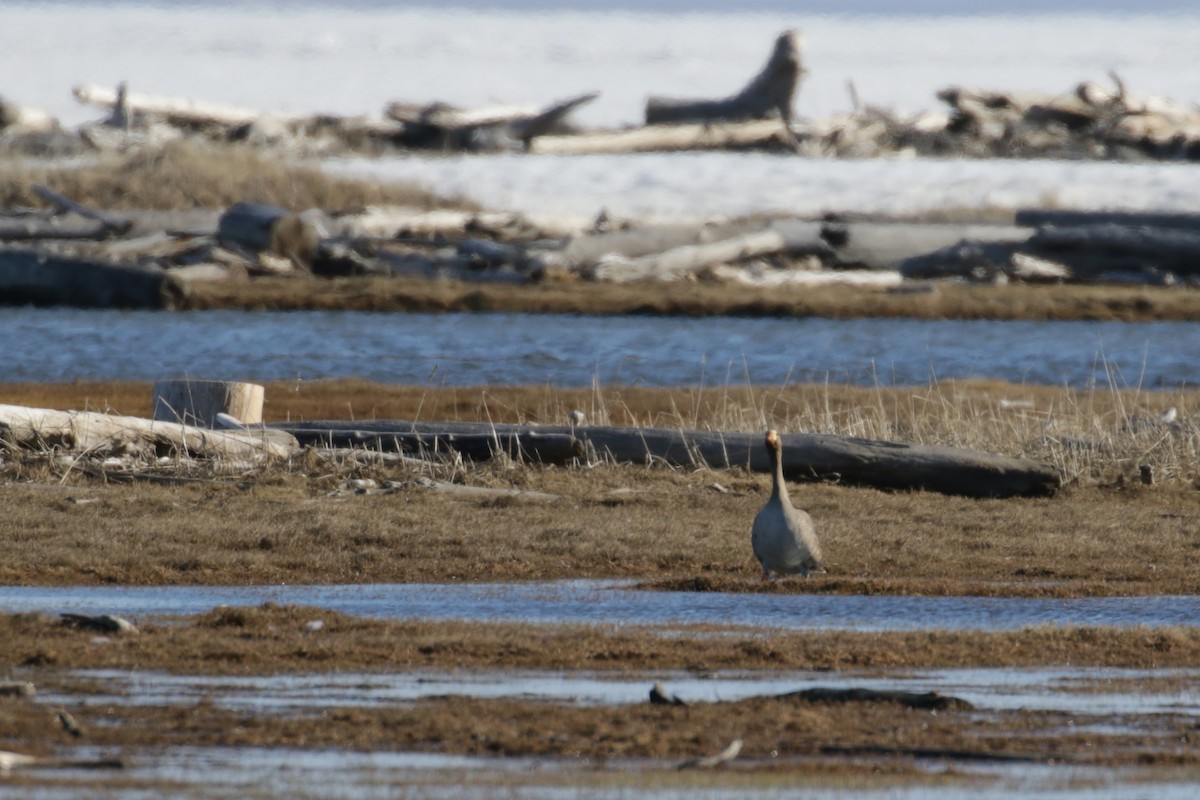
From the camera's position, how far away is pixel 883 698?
6.41 metres

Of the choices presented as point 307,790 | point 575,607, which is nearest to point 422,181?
point 575,607

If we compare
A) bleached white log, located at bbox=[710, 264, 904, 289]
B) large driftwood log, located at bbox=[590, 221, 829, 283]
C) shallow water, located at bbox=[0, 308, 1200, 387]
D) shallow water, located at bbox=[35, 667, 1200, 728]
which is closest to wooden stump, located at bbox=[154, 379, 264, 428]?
shallow water, located at bbox=[0, 308, 1200, 387]

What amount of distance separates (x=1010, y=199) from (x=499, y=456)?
27110 mm

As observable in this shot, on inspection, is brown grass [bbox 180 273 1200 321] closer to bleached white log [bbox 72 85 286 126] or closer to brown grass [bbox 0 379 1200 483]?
brown grass [bbox 0 379 1200 483]

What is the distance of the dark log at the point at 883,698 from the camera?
20.8 feet

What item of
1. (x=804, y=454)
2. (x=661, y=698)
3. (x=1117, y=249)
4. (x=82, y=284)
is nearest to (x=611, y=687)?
(x=661, y=698)

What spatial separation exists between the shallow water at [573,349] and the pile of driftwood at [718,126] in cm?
1703

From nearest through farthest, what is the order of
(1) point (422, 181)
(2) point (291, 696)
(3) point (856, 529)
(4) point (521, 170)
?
(2) point (291, 696), (3) point (856, 529), (1) point (422, 181), (4) point (521, 170)

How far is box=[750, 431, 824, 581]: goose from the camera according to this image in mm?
9219

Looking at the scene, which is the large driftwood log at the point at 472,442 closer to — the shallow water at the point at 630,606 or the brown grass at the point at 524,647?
the shallow water at the point at 630,606

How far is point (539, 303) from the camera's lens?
88.8 feet

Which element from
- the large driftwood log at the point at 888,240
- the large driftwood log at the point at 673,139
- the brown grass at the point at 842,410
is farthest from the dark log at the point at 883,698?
the large driftwood log at the point at 673,139

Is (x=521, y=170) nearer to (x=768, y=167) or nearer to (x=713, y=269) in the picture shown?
(x=768, y=167)

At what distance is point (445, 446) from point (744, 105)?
3175 cm
